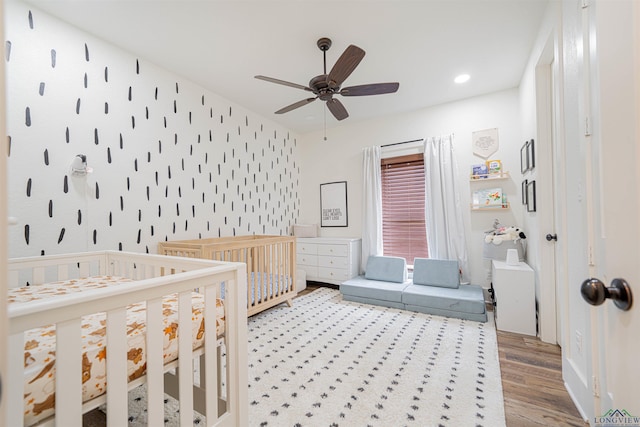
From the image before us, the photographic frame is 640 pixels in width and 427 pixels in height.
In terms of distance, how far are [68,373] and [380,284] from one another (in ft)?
9.76

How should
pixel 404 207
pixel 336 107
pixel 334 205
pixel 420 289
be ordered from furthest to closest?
pixel 334 205 < pixel 404 207 < pixel 420 289 < pixel 336 107

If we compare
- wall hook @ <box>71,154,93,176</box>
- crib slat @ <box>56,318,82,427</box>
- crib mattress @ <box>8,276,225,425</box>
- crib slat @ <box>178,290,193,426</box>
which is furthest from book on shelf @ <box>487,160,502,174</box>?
wall hook @ <box>71,154,93,176</box>

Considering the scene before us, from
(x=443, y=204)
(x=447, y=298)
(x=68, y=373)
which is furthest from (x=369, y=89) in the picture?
(x=68, y=373)

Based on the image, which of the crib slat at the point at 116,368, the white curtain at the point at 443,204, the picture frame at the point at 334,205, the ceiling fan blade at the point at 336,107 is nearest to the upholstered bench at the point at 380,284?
the white curtain at the point at 443,204

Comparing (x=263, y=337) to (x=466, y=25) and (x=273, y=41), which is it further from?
(x=466, y=25)

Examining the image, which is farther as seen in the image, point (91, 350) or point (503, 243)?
point (503, 243)

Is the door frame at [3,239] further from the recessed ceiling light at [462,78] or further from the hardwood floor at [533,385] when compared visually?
the recessed ceiling light at [462,78]

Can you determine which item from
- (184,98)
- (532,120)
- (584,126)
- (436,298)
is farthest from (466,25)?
(184,98)

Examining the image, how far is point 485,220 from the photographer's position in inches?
126

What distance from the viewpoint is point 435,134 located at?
140 inches

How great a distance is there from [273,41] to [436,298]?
2950mm

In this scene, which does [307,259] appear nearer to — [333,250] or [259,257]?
[333,250]

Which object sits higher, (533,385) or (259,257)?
(259,257)

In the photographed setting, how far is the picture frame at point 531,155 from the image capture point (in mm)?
2309
